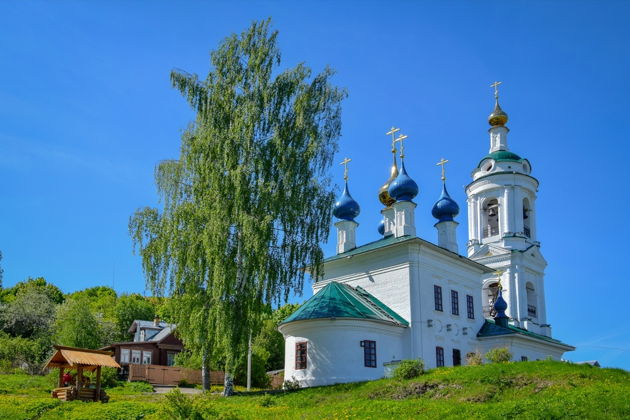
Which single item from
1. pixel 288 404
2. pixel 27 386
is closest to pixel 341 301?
pixel 288 404

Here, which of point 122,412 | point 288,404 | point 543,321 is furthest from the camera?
point 543,321

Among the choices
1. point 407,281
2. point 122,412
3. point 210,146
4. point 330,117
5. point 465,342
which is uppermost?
point 330,117

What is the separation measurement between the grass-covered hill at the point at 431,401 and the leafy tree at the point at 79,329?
21351 millimetres

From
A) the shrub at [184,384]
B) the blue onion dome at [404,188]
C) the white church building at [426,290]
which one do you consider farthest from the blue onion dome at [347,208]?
the shrub at [184,384]

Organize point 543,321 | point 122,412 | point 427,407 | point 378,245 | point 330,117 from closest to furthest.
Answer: point 427,407, point 122,412, point 330,117, point 378,245, point 543,321

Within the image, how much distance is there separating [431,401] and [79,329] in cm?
3136

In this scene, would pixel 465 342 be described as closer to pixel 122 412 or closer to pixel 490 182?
pixel 490 182

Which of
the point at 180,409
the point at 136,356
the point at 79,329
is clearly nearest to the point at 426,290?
the point at 180,409

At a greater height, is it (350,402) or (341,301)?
(341,301)

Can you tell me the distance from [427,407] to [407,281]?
12.0 meters

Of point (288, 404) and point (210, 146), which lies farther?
point (210, 146)

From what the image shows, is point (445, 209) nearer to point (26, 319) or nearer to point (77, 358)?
point (77, 358)

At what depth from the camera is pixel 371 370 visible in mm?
26172

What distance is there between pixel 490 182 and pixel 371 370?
773 inches
